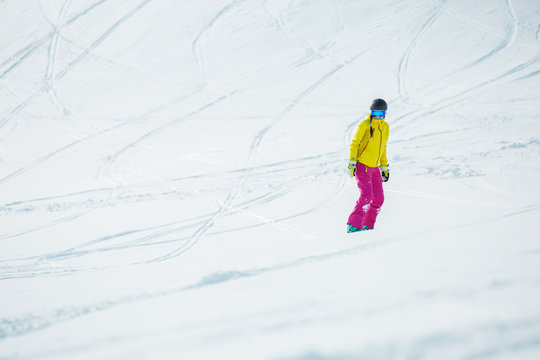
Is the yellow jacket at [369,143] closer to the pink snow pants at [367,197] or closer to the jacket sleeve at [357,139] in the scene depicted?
the jacket sleeve at [357,139]

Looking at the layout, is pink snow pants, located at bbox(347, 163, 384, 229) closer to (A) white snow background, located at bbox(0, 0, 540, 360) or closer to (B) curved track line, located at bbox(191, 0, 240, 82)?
(A) white snow background, located at bbox(0, 0, 540, 360)

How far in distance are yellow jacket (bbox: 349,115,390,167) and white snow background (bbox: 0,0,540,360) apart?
799 millimetres

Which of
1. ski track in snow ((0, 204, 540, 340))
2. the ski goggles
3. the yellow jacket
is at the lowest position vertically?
ski track in snow ((0, 204, 540, 340))

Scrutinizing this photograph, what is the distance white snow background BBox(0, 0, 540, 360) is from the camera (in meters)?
1.71

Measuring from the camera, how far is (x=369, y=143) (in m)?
4.12

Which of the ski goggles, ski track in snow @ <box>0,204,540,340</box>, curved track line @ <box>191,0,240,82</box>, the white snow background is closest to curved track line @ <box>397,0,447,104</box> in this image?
the white snow background

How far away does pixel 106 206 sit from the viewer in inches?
240

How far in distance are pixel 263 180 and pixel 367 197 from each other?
251cm

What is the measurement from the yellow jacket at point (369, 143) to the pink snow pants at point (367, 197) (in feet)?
0.34

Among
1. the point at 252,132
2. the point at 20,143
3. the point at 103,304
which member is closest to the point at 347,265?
the point at 103,304

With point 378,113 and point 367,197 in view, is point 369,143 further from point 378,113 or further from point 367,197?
point 367,197

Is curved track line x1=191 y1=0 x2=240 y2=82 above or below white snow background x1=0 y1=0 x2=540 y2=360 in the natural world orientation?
above

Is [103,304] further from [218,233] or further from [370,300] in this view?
[218,233]

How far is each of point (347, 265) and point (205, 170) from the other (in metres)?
4.96
